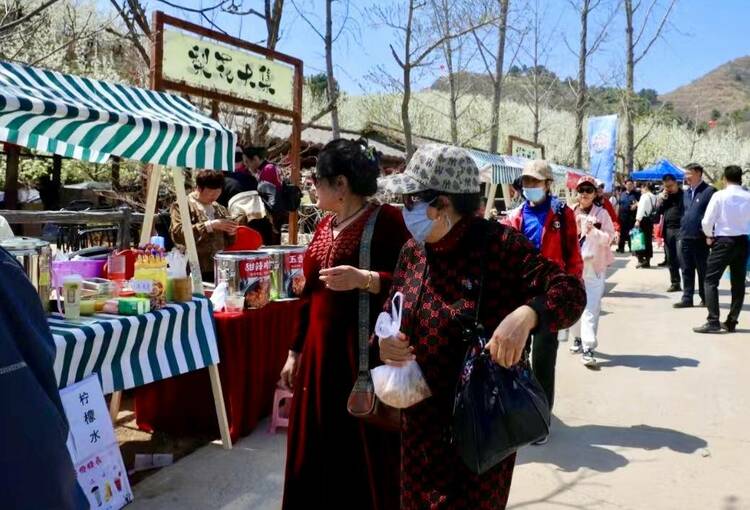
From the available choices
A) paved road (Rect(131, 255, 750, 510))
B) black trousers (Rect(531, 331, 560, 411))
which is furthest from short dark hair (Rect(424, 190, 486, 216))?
black trousers (Rect(531, 331, 560, 411))

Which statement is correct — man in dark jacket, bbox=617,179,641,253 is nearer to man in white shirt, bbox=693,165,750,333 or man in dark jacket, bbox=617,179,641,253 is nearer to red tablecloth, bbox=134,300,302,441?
man in white shirt, bbox=693,165,750,333

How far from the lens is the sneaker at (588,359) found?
6.52 m

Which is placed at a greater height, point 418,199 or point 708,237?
point 418,199

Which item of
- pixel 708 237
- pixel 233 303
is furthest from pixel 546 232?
pixel 708 237

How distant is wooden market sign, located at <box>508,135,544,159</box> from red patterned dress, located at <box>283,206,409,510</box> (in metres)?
10.8

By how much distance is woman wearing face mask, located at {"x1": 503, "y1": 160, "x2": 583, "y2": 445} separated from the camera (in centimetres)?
457

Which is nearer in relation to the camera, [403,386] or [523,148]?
[403,386]

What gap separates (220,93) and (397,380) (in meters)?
4.22

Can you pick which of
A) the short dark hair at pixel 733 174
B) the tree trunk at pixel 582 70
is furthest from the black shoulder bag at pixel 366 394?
the tree trunk at pixel 582 70

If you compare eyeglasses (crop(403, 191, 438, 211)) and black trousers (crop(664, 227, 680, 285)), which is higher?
eyeglasses (crop(403, 191, 438, 211))

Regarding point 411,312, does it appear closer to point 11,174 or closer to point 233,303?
point 233,303

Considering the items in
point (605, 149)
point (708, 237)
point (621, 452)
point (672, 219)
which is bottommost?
point (621, 452)

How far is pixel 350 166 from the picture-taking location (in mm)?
2887

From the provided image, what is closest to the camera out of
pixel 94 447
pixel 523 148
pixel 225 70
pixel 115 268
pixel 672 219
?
pixel 94 447
